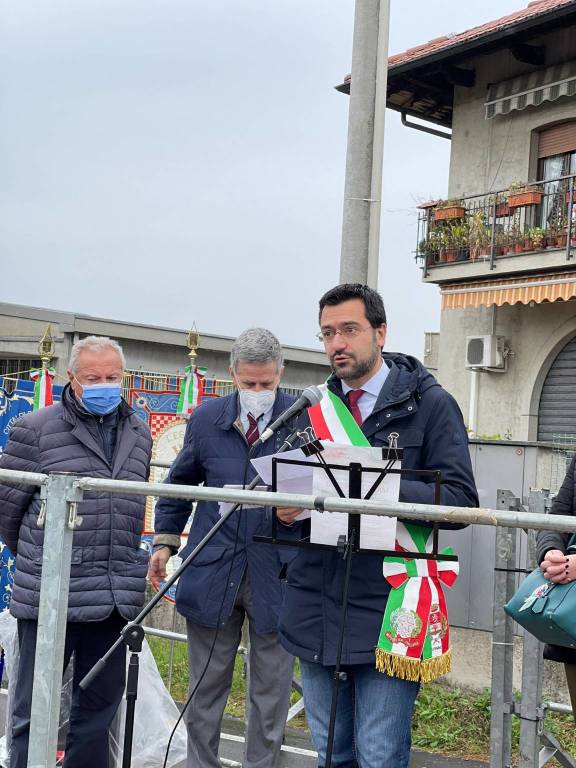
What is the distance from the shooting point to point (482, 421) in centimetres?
1902

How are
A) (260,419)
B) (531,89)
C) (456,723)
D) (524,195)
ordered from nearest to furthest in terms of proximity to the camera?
(260,419), (456,723), (524,195), (531,89)

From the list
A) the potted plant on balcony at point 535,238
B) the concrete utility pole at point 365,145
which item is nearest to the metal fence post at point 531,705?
the concrete utility pole at point 365,145

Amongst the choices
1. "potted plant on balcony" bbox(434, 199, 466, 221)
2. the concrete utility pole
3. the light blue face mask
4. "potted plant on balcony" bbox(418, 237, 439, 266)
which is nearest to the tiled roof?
"potted plant on balcony" bbox(434, 199, 466, 221)

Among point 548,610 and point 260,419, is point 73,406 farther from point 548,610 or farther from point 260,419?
point 548,610

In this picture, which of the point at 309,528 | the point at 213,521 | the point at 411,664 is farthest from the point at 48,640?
the point at 213,521

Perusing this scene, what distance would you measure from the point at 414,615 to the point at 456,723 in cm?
353

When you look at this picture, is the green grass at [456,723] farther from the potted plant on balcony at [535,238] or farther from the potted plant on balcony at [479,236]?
the potted plant on balcony at [479,236]

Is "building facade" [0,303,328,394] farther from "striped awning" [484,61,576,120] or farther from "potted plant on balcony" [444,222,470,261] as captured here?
"striped awning" [484,61,576,120]

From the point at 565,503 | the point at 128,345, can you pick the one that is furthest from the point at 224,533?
the point at 128,345

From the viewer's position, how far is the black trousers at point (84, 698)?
4.23 m

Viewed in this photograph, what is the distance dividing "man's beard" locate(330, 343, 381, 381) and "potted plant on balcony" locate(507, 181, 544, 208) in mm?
14920

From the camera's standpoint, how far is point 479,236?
60.5 feet

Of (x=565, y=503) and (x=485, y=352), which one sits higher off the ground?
(x=485, y=352)

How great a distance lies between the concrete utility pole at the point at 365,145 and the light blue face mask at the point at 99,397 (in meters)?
2.71
